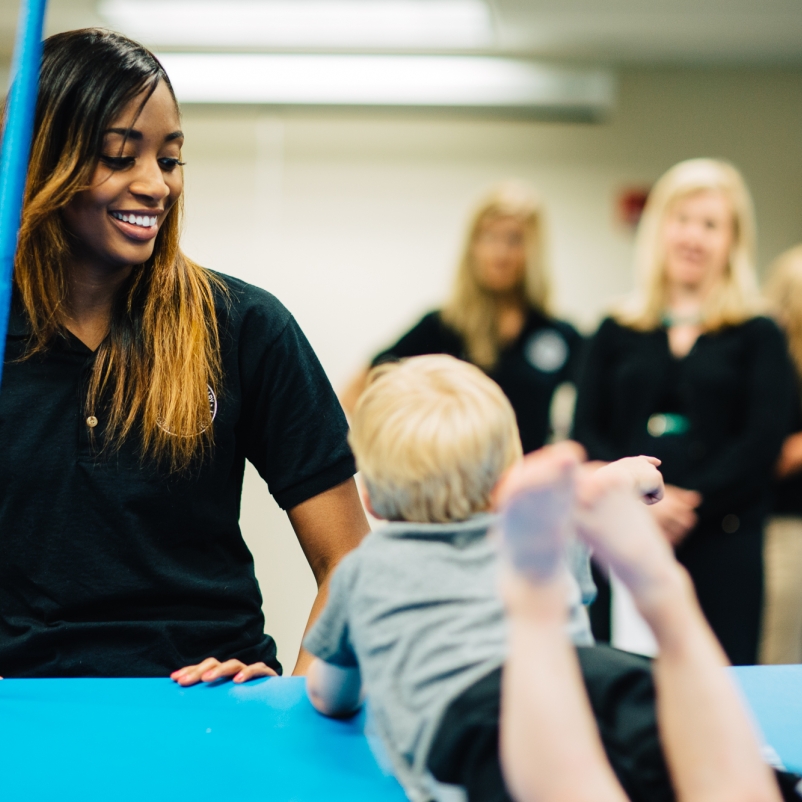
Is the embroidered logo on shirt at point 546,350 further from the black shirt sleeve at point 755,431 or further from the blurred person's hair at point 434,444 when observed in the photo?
the blurred person's hair at point 434,444

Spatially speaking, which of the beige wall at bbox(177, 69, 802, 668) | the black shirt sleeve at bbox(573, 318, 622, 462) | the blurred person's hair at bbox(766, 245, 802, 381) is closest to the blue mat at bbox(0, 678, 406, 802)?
→ the black shirt sleeve at bbox(573, 318, 622, 462)

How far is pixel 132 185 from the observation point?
942 mm

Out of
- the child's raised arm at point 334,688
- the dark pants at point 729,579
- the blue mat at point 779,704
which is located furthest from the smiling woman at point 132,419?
the dark pants at point 729,579

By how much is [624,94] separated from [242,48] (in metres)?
1.50

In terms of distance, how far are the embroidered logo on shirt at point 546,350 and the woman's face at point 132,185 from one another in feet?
4.59

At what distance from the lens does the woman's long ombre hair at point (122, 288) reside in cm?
93

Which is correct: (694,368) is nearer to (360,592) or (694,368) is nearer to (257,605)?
(257,605)

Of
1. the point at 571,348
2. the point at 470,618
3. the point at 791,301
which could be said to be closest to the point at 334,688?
the point at 470,618

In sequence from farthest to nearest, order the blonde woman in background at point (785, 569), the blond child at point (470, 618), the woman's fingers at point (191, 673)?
→ the blonde woman in background at point (785, 569)
the woman's fingers at point (191, 673)
the blond child at point (470, 618)

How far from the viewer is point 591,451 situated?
189 centimetres

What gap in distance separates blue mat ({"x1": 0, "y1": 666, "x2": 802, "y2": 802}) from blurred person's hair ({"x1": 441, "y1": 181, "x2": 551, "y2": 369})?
1.43 metres

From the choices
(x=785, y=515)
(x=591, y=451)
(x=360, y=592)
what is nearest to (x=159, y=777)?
(x=360, y=592)

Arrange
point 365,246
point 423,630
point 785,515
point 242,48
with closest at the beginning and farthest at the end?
point 423,630, point 785,515, point 242,48, point 365,246

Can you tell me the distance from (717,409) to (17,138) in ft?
4.72
